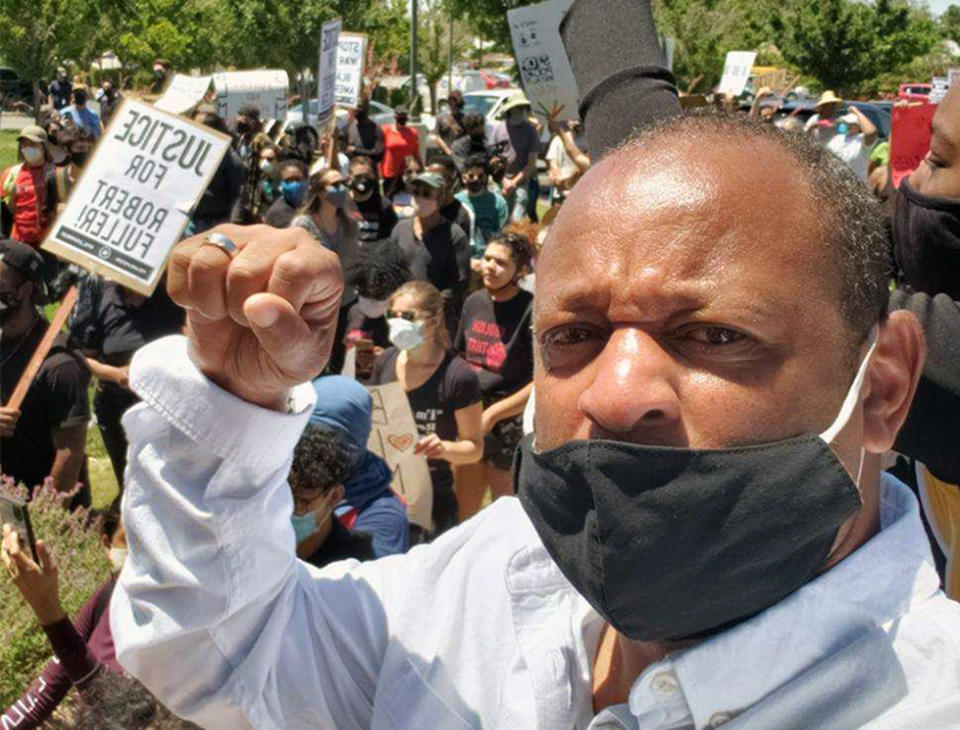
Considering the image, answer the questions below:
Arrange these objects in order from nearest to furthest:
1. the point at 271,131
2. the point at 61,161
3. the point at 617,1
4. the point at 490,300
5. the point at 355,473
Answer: the point at 617,1 → the point at 355,473 → the point at 490,300 → the point at 61,161 → the point at 271,131

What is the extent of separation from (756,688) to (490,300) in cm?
473

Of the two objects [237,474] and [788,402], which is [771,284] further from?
[237,474]

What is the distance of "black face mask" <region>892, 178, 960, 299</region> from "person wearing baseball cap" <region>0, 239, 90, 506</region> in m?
3.99

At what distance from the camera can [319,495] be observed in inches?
129

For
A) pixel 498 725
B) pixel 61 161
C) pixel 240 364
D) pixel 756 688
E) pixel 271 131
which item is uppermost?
pixel 240 364

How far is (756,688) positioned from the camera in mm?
1192

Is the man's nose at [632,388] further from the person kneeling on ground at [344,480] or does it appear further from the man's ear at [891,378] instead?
the person kneeling on ground at [344,480]

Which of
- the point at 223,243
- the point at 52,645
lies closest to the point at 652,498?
the point at 223,243

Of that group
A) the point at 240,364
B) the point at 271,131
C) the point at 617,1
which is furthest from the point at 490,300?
the point at 271,131

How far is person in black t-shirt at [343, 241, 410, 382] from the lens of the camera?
5.77m

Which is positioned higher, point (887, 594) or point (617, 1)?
point (617, 1)

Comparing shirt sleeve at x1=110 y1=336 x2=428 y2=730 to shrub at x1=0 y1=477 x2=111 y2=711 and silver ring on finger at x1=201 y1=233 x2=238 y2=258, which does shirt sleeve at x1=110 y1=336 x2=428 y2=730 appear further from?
shrub at x1=0 y1=477 x2=111 y2=711

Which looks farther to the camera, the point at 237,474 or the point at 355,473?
the point at 355,473

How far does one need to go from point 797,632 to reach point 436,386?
3.90m
